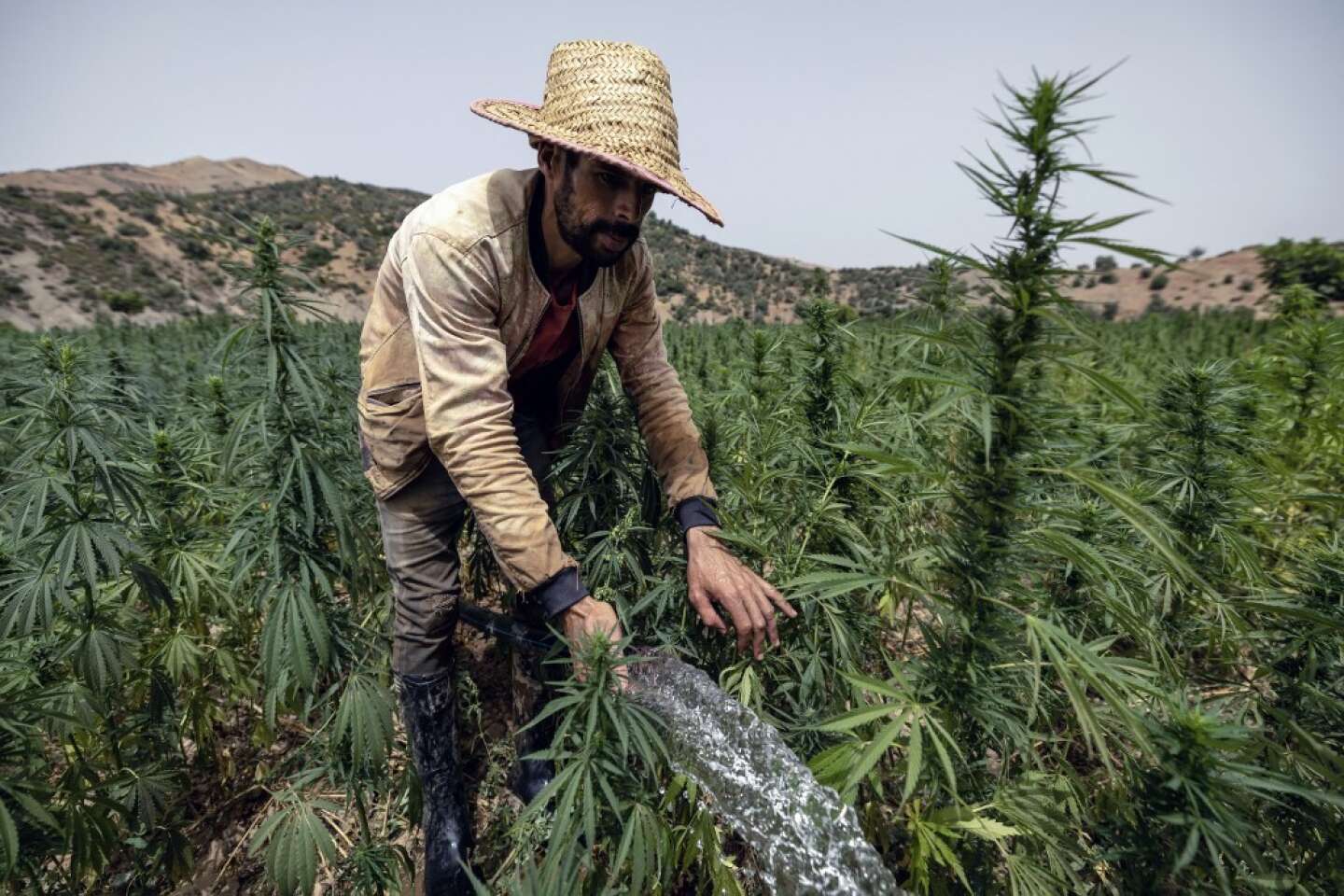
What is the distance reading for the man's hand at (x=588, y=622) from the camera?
1.58 m

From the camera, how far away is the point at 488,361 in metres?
1.70

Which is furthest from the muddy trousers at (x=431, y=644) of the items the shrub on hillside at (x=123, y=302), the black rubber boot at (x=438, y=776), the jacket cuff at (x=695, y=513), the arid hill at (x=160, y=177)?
the arid hill at (x=160, y=177)

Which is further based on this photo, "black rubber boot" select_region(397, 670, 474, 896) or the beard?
"black rubber boot" select_region(397, 670, 474, 896)

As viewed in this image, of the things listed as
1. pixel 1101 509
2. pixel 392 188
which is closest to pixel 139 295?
pixel 392 188

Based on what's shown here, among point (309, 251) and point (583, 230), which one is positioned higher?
point (583, 230)

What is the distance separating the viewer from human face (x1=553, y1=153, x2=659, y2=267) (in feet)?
5.71

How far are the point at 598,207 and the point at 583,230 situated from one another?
8cm

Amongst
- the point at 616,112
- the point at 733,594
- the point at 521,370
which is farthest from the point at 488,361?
the point at 733,594

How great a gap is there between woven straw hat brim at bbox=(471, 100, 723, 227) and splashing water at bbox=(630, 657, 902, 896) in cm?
123

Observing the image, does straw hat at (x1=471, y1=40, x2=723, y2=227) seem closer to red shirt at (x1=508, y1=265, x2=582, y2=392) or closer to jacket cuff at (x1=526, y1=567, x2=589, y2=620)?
red shirt at (x1=508, y1=265, x2=582, y2=392)

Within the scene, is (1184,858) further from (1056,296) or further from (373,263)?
(373,263)

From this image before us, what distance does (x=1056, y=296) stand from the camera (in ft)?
3.53

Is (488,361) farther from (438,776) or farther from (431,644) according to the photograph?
(438,776)

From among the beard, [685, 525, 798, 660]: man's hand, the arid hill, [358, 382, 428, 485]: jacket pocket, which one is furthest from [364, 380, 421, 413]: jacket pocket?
the arid hill
